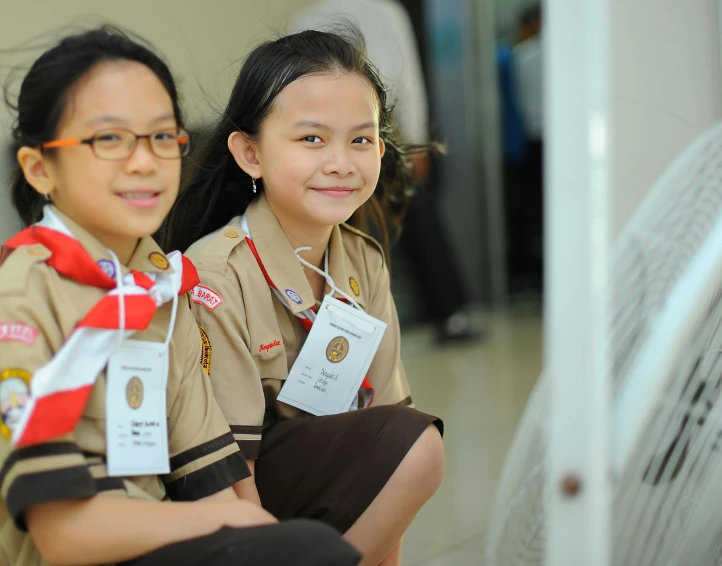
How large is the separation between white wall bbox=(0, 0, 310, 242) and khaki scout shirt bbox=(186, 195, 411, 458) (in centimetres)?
23

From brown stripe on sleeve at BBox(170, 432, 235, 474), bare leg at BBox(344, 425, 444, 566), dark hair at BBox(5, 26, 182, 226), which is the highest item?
dark hair at BBox(5, 26, 182, 226)

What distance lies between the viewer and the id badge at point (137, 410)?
3.33 ft

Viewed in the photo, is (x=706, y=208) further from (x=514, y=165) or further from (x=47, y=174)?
(x=514, y=165)

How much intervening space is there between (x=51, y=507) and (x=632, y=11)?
1.00m

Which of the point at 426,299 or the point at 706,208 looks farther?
the point at 426,299

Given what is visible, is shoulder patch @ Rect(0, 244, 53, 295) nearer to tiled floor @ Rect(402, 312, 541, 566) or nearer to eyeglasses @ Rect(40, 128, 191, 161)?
eyeglasses @ Rect(40, 128, 191, 161)

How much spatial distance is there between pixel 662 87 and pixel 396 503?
0.75 meters

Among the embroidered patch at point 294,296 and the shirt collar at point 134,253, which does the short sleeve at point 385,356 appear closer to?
the embroidered patch at point 294,296

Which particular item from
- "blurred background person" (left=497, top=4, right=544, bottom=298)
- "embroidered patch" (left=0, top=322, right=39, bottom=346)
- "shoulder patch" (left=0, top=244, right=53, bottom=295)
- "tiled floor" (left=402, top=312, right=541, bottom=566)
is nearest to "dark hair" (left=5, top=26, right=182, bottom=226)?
"shoulder patch" (left=0, top=244, right=53, bottom=295)

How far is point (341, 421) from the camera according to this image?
1.38 m

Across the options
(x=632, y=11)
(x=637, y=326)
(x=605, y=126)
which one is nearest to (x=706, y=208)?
(x=637, y=326)

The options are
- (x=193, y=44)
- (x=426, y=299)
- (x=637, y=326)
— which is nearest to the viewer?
(x=637, y=326)

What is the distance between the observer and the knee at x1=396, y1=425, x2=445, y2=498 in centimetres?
132

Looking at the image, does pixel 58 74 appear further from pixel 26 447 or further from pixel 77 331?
pixel 26 447
